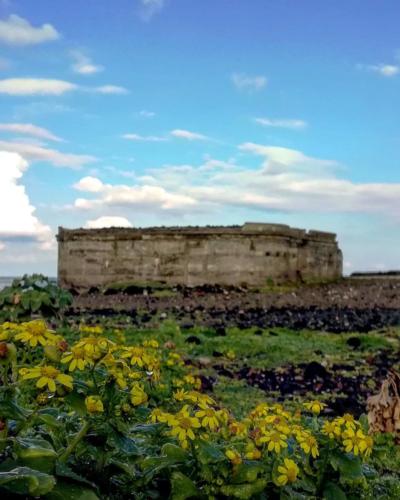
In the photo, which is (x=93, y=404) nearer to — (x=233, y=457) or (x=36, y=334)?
(x=36, y=334)

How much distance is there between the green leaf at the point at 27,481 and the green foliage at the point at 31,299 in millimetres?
9384

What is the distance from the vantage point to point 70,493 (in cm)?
303

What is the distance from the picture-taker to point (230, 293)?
2741 centimetres

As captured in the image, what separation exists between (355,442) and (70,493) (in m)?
1.58

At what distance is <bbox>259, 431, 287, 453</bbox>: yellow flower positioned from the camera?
11.4 feet

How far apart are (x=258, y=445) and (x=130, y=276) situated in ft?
90.3

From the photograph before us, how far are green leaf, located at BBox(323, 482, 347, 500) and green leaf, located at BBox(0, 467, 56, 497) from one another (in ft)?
5.66

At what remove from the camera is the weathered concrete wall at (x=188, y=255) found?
29.5 m

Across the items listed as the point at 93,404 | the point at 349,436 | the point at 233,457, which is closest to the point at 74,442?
the point at 93,404

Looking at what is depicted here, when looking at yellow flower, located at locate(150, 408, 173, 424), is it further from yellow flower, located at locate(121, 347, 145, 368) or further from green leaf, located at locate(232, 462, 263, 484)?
green leaf, located at locate(232, 462, 263, 484)

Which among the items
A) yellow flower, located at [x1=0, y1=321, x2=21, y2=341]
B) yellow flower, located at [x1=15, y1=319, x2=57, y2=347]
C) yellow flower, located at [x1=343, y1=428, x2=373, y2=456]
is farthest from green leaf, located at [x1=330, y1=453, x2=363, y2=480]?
yellow flower, located at [x1=0, y1=321, x2=21, y2=341]

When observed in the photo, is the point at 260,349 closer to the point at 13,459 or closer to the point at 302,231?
the point at 13,459

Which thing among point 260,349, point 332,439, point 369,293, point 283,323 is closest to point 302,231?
point 369,293

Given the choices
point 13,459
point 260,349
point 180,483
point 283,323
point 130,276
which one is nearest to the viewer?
point 13,459
